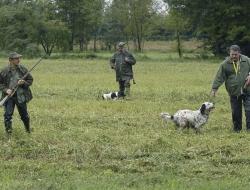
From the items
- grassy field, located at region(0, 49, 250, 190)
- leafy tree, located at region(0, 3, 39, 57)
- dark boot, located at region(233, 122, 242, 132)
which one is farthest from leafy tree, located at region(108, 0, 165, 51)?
dark boot, located at region(233, 122, 242, 132)

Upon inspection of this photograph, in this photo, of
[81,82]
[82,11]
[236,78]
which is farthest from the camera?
[82,11]

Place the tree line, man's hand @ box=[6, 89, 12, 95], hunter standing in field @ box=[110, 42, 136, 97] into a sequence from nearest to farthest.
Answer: man's hand @ box=[6, 89, 12, 95] < hunter standing in field @ box=[110, 42, 136, 97] < the tree line

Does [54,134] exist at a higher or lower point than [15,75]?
lower

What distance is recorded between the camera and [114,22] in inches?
2847

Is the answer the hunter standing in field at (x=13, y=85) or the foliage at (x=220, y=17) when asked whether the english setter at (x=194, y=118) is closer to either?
the hunter standing in field at (x=13, y=85)

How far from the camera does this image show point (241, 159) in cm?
889

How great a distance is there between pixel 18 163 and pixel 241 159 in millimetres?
3792

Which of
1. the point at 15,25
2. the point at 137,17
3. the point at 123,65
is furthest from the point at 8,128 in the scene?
the point at 137,17

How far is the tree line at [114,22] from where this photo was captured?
45.2 meters

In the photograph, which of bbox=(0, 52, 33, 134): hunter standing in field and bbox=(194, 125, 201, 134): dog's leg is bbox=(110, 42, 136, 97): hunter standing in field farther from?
bbox=(0, 52, 33, 134): hunter standing in field

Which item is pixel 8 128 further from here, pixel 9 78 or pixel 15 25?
pixel 15 25

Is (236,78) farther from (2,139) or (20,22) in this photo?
(20,22)

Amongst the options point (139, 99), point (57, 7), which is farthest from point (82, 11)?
point (139, 99)

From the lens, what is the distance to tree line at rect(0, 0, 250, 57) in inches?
1781
